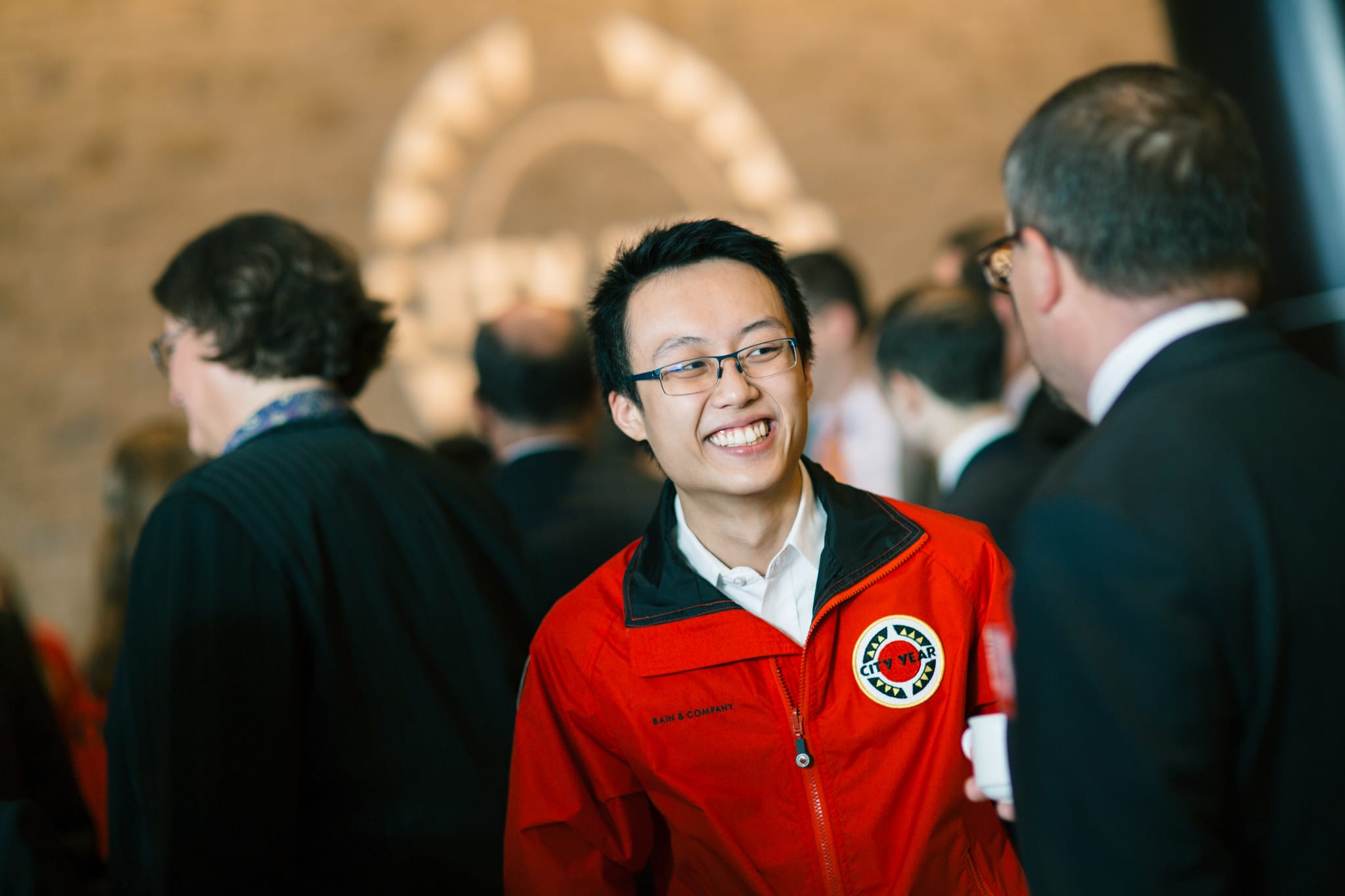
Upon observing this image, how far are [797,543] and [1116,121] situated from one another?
69 centimetres

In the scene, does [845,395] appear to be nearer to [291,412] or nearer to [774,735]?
[291,412]

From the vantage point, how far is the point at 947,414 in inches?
101

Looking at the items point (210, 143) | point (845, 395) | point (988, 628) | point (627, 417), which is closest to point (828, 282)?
point (845, 395)

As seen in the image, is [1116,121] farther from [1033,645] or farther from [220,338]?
[220,338]

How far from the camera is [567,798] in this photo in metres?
1.36

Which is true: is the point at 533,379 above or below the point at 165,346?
below

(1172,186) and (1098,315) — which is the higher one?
(1172,186)

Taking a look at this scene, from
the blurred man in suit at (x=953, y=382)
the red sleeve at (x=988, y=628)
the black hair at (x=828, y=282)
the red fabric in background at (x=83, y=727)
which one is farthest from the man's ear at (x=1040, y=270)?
the red fabric in background at (x=83, y=727)

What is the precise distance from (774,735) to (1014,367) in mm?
2433

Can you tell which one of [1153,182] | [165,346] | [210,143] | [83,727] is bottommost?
[83,727]

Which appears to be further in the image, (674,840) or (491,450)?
(491,450)

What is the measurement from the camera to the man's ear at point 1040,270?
1087mm

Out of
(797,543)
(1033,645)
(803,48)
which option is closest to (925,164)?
(803,48)

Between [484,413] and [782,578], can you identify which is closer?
[782,578]
